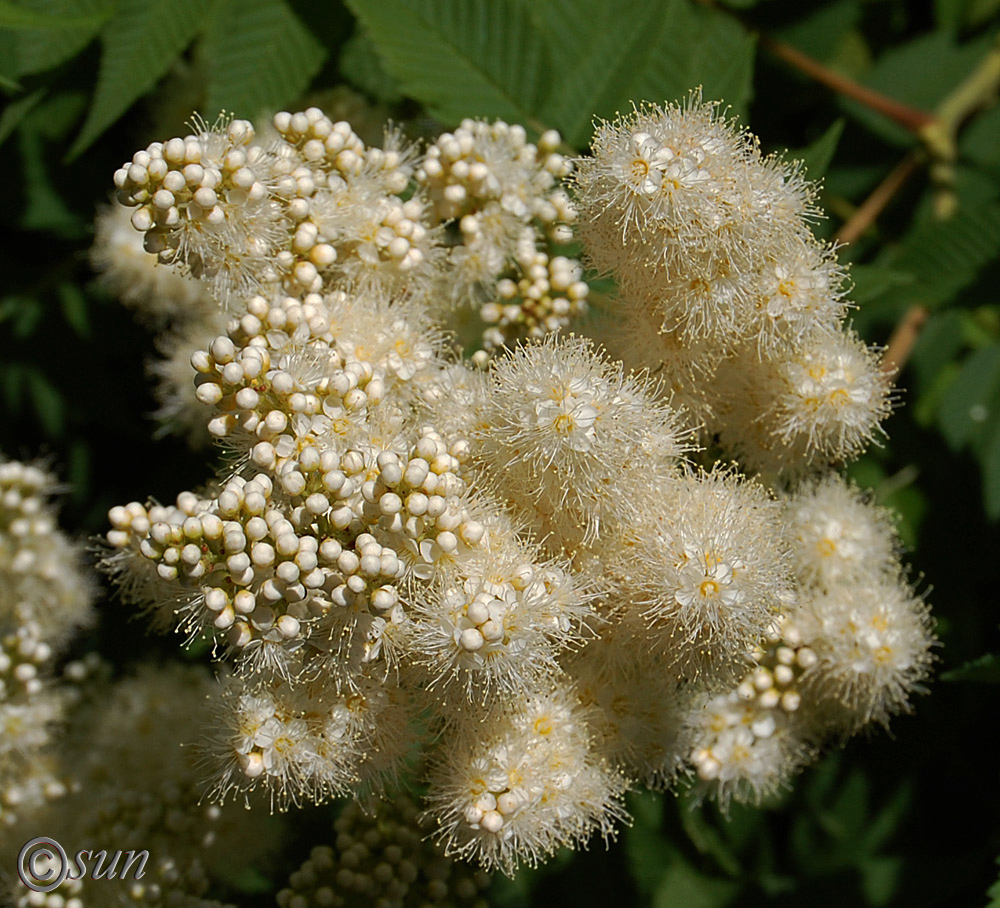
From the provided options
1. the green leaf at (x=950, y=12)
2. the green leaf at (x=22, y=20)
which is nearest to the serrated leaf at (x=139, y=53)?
the green leaf at (x=22, y=20)

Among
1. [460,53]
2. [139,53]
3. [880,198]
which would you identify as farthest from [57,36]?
[880,198]

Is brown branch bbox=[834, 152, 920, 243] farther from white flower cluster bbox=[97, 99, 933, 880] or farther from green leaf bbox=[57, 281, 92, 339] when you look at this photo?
green leaf bbox=[57, 281, 92, 339]

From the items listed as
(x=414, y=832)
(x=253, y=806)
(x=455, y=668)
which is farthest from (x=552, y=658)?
(x=253, y=806)

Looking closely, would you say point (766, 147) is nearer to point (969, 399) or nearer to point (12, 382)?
point (969, 399)

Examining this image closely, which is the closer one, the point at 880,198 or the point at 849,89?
the point at 849,89

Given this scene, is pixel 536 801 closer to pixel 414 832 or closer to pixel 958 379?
pixel 414 832
